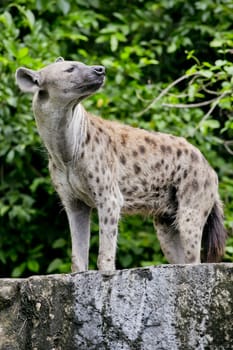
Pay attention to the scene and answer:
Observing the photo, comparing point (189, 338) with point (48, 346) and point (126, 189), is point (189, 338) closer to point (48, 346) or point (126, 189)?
point (48, 346)

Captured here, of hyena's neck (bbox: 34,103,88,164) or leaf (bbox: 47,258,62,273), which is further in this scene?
leaf (bbox: 47,258,62,273)

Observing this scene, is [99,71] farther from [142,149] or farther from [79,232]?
[79,232]

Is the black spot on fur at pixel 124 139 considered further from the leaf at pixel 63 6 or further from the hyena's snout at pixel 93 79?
the leaf at pixel 63 6

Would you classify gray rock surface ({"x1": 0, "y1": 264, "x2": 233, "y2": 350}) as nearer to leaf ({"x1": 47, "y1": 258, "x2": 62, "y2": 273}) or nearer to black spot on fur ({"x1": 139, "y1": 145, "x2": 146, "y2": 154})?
black spot on fur ({"x1": 139, "y1": 145, "x2": 146, "y2": 154})

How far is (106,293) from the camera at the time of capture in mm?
6379

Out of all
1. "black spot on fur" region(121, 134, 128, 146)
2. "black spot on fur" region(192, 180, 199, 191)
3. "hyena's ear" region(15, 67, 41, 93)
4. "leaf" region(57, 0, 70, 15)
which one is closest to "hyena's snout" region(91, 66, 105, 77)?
"hyena's ear" region(15, 67, 41, 93)

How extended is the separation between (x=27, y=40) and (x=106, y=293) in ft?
18.2

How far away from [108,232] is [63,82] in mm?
1133

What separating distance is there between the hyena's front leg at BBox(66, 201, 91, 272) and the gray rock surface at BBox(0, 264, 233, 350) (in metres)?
1.23

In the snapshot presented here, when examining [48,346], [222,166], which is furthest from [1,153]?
[48,346]

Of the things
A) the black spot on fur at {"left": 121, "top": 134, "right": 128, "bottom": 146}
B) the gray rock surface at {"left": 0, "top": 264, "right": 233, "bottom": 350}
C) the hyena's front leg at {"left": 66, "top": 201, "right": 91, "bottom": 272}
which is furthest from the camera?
the black spot on fur at {"left": 121, "top": 134, "right": 128, "bottom": 146}

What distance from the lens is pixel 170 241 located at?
28.3 ft

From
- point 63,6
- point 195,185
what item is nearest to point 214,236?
point 195,185

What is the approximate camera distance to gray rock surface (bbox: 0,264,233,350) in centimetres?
613
